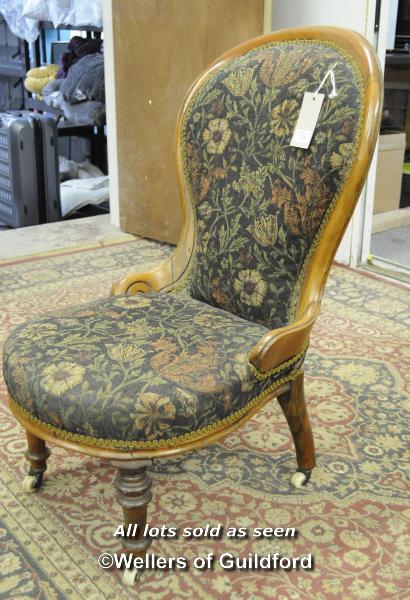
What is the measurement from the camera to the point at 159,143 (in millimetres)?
3328

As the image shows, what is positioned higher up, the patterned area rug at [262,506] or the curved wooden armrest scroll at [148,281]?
the curved wooden armrest scroll at [148,281]

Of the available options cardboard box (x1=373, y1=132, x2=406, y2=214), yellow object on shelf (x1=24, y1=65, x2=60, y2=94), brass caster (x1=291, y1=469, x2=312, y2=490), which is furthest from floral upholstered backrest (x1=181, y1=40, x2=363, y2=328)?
yellow object on shelf (x1=24, y1=65, x2=60, y2=94)

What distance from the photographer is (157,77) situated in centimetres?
322

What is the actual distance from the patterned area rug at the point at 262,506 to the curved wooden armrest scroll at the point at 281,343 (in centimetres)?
38

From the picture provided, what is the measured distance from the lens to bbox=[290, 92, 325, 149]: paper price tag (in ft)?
4.70

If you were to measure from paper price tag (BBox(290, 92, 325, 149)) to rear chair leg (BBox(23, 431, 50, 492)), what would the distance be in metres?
0.86

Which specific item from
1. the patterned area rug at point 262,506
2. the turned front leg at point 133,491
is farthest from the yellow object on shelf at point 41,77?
the turned front leg at point 133,491

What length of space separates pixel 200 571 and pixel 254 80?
1.05m

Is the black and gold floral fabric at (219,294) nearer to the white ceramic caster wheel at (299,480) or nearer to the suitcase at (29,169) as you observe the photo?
the white ceramic caster wheel at (299,480)

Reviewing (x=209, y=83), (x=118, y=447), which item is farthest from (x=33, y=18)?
(x=118, y=447)

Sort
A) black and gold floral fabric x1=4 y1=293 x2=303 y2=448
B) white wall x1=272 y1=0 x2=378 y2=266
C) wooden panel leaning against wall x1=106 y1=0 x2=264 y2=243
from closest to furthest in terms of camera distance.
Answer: black and gold floral fabric x1=4 y1=293 x2=303 y2=448 → white wall x1=272 y1=0 x2=378 y2=266 → wooden panel leaning against wall x1=106 y1=0 x2=264 y2=243

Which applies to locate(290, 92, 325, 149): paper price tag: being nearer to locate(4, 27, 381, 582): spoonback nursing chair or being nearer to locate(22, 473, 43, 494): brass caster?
locate(4, 27, 381, 582): spoonback nursing chair

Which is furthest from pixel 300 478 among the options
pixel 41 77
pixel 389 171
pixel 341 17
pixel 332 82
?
pixel 41 77

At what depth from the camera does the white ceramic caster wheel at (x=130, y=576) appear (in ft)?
4.33
